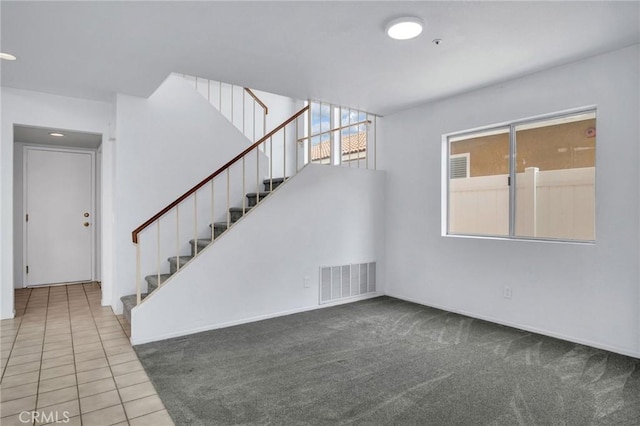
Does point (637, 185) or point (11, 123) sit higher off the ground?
point (11, 123)

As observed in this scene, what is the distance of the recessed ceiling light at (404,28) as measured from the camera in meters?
2.48

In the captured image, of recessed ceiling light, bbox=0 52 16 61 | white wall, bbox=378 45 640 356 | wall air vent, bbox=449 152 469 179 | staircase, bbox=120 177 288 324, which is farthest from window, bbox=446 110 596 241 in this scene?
recessed ceiling light, bbox=0 52 16 61

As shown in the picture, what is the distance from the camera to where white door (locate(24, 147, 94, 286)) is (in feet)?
18.2

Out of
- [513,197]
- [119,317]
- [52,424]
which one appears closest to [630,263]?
[513,197]

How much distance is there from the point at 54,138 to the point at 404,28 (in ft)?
16.6

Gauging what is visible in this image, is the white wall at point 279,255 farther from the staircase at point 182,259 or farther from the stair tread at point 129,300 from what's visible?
the stair tread at point 129,300

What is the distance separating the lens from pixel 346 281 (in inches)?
188

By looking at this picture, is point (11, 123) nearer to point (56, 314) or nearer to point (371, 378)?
point (56, 314)

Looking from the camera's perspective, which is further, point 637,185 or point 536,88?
point 536,88

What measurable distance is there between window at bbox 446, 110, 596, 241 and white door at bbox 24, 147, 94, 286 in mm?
5662

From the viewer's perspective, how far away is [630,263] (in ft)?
9.75

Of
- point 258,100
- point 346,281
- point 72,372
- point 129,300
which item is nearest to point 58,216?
point 129,300

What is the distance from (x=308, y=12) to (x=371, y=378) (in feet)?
8.46

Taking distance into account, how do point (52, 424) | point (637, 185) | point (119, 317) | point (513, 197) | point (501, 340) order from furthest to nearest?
point (119, 317) < point (513, 197) < point (501, 340) < point (637, 185) < point (52, 424)
